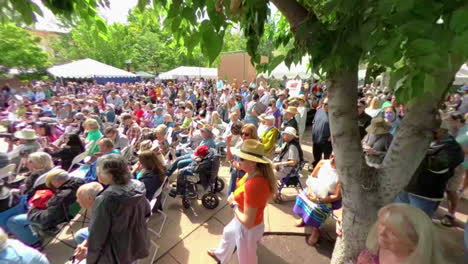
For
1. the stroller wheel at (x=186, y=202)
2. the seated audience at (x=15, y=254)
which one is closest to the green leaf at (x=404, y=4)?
the seated audience at (x=15, y=254)

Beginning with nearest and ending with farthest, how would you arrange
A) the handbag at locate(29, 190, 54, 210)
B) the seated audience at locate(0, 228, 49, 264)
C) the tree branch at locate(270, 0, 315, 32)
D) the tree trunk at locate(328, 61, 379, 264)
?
the tree branch at locate(270, 0, 315, 32)
the tree trunk at locate(328, 61, 379, 264)
the seated audience at locate(0, 228, 49, 264)
the handbag at locate(29, 190, 54, 210)

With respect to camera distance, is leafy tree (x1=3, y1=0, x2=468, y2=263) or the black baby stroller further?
the black baby stroller

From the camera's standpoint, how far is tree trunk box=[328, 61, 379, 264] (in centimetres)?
174

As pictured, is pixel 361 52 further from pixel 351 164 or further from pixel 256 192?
pixel 256 192

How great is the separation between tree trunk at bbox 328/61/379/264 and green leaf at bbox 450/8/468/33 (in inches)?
30.8

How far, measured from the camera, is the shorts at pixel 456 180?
3.70 m

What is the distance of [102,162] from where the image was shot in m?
2.45

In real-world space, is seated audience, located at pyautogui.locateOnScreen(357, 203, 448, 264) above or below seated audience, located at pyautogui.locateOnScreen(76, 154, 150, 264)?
above

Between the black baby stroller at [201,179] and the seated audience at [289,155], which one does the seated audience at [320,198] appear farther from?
the black baby stroller at [201,179]

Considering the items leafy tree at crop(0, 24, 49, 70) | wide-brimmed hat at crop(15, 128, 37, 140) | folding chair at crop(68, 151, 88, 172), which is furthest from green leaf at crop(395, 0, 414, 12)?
leafy tree at crop(0, 24, 49, 70)

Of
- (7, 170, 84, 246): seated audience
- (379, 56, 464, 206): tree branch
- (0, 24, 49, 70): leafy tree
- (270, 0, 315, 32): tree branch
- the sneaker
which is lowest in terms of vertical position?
the sneaker

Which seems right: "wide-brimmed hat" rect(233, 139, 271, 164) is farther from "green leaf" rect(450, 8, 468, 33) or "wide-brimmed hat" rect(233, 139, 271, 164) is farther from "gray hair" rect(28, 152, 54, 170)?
"gray hair" rect(28, 152, 54, 170)

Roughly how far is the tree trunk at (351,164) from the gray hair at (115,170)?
81.6 inches

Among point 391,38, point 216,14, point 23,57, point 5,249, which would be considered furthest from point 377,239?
point 23,57
